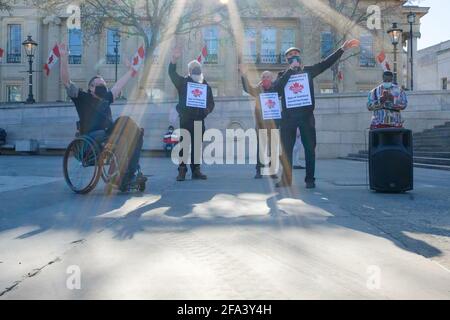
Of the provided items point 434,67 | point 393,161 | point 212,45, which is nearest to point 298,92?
point 393,161

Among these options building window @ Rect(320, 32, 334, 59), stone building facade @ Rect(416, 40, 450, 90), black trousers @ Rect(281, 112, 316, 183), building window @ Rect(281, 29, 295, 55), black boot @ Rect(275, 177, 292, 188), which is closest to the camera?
black trousers @ Rect(281, 112, 316, 183)

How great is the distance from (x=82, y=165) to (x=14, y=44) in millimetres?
36947

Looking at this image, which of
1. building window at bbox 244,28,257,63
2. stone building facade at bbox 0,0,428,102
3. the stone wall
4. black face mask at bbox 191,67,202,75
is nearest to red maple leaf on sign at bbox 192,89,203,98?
black face mask at bbox 191,67,202,75

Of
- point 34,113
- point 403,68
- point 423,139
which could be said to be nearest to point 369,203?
point 423,139

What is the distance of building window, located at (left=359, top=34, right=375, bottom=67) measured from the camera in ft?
115

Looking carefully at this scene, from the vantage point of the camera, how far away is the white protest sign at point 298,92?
688 centimetres

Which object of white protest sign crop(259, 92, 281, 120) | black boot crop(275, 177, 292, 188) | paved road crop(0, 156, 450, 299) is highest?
white protest sign crop(259, 92, 281, 120)

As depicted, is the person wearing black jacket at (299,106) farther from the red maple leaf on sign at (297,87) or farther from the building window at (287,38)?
the building window at (287,38)

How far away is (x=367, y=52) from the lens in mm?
37219

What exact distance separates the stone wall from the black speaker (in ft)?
44.1

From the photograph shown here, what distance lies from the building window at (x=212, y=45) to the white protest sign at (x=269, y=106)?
99.6 ft

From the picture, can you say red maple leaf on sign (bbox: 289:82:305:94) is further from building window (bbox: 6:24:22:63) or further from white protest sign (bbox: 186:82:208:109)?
building window (bbox: 6:24:22:63)

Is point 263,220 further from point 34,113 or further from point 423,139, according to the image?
point 34,113

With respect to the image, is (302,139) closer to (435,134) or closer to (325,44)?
(435,134)
